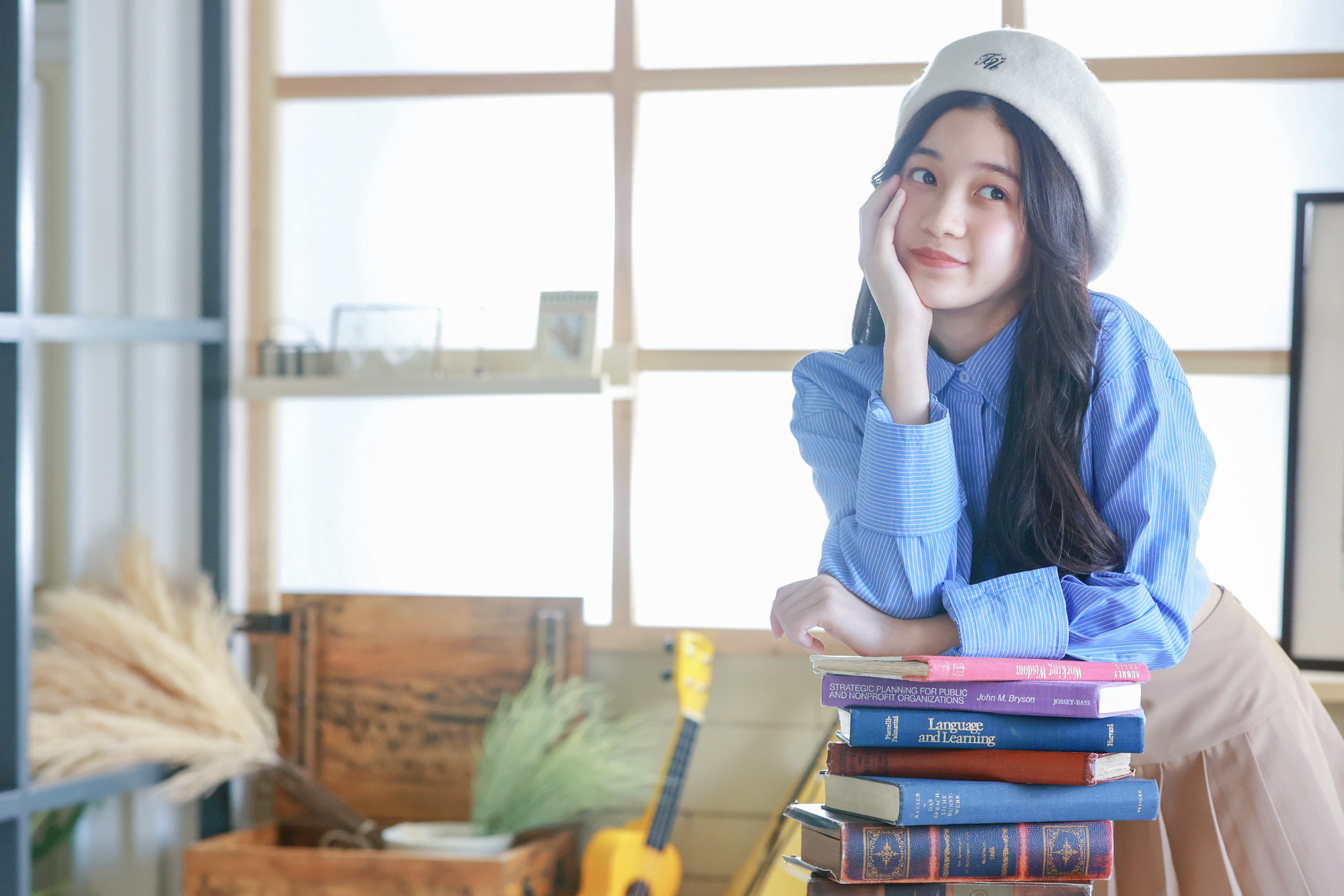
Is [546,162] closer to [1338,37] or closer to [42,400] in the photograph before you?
[42,400]

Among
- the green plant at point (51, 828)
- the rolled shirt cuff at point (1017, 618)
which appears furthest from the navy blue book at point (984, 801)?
the green plant at point (51, 828)

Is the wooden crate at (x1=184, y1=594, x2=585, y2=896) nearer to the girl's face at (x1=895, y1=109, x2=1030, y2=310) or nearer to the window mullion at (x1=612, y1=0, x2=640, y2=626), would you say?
the window mullion at (x1=612, y1=0, x2=640, y2=626)

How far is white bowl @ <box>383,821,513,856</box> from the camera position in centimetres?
236

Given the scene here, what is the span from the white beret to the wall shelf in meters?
1.48

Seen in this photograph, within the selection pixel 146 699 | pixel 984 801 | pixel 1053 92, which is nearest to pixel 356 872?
pixel 146 699

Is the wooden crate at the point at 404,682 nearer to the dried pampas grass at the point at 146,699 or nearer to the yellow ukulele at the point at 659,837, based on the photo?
the dried pampas grass at the point at 146,699

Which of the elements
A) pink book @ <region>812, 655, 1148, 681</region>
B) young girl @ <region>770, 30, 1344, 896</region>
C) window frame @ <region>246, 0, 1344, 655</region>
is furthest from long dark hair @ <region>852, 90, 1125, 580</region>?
window frame @ <region>246, 0, 1344, 655</region>

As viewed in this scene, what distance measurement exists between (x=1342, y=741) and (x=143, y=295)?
2636mm

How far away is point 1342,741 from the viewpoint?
138 centimetres

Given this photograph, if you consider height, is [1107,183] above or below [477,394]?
above

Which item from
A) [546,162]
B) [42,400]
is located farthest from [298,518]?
[546,162]

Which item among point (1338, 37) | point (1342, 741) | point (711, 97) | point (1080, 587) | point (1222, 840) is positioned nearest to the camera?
point (1080, 587)

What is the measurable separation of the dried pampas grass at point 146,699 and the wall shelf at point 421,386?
0.50 meters

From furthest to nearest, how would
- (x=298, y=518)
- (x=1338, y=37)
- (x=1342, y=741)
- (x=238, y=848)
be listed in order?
1. (x=298, y=518)
2. (x=1338, y=37)
3. (x=238, y=848)
4. (x=1342, y=741)
